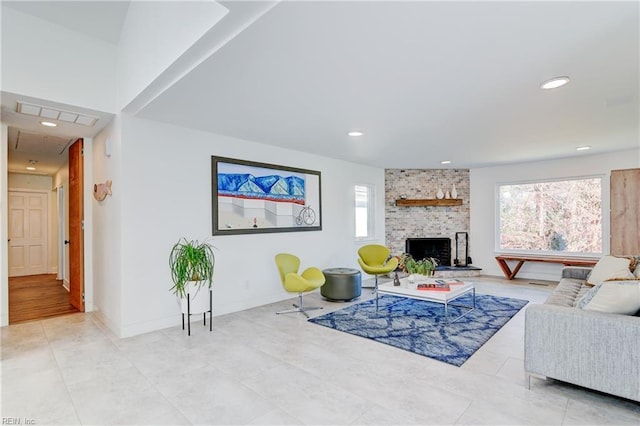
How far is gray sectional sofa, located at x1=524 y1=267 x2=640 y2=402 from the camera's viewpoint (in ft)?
6.60

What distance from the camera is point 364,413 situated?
212 cm

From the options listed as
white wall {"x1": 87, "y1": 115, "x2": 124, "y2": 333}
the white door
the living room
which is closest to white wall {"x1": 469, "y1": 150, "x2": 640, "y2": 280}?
the living room

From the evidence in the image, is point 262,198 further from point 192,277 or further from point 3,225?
point 3,225

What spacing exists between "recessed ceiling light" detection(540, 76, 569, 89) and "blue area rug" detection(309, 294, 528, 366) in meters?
2.45

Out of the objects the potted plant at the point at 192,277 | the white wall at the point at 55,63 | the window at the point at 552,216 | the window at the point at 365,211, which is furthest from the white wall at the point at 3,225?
the window at the point at 552,216

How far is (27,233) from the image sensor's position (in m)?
7.54

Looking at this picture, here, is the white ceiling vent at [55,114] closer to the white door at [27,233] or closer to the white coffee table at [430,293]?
the white coffee table at [430,293]

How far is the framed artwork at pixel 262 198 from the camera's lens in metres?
4.45

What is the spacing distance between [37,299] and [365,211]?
5.94m

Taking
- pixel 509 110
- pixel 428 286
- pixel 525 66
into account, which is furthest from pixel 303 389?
pixel 509 110

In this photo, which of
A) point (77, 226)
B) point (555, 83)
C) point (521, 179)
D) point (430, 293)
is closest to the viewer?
point (555, 83)

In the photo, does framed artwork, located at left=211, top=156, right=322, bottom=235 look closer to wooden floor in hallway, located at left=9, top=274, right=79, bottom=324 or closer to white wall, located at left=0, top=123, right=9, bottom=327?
white wall, located at left=0, top=123, right=9, bottom=327

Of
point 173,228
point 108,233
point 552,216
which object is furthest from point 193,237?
point 552,216

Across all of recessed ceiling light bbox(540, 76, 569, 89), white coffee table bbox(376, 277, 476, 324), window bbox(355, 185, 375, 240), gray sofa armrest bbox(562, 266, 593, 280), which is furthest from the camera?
window bbox(355, 185, 375, 240)
